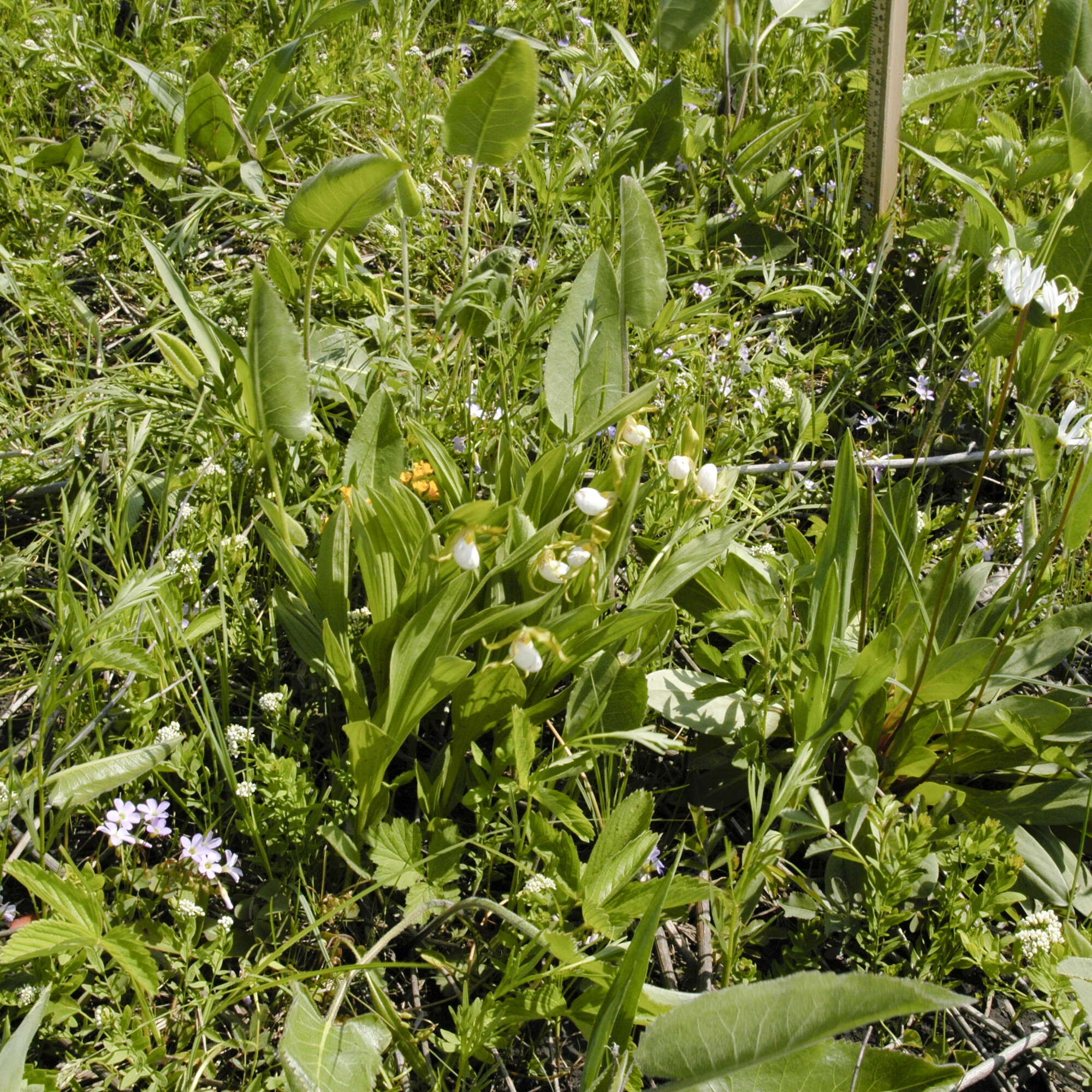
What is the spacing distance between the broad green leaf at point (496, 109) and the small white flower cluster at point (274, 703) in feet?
3.30

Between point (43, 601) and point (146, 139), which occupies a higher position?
point (146, 139)

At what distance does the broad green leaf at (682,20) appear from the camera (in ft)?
8.16

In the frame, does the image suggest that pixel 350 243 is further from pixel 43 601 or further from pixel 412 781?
pixel 412 781

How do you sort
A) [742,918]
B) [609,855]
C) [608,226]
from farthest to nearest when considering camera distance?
[608,226], [742,918], [609,855]

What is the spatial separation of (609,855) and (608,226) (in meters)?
1.54

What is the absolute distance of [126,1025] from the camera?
4.00 ft

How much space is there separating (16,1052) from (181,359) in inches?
48.1

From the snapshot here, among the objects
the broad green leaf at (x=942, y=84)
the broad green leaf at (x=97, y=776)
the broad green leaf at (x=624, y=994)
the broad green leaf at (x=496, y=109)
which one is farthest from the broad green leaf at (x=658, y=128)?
the broad green leaf at (x=624, y=994)

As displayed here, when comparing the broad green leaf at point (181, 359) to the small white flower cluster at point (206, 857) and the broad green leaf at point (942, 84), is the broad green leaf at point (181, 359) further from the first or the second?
the broad green leaf at point (942, 84)

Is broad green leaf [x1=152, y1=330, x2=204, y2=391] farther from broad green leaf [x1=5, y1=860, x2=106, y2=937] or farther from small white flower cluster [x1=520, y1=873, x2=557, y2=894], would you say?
small white flower cluster [x1=520, y1=873, x2=557, y2=894]

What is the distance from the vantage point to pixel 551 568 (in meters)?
1.37

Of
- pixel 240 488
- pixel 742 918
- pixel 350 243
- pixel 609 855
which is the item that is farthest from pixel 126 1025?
pixel 350 243

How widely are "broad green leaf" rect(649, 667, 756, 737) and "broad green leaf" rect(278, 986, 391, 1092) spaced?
2.06 feet

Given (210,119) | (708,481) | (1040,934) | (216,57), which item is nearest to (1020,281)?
(708,481)
